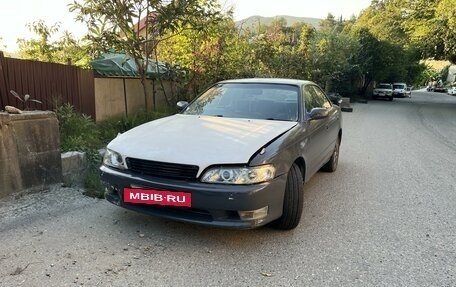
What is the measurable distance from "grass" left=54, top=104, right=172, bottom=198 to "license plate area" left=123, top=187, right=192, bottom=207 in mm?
1289

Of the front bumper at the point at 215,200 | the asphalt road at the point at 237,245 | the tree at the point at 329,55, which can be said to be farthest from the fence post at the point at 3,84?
the tree at the point at 329,55

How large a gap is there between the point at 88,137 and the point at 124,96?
3.14 m

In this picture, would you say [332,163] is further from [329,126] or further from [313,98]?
[313,98]

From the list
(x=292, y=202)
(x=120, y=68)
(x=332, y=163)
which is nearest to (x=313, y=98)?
(x=332, y=163)

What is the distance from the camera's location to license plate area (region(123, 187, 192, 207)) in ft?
9.87

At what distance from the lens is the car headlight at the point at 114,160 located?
3.35 m

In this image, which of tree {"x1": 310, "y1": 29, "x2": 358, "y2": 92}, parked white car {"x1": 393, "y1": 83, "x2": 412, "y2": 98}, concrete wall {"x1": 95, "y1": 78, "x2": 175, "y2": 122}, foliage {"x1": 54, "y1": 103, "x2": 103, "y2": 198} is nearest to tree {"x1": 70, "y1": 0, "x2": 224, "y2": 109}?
concrete wall {"x1": 95, "y1": 78, "x2": 175, "y2": 122}

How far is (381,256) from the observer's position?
3148 millimetres

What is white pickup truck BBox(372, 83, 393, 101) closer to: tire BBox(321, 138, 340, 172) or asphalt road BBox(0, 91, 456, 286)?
tire BBox(321, 138, 340, 172)

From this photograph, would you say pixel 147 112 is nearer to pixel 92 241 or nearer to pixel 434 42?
pixel 92 241

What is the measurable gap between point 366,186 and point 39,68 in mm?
5237

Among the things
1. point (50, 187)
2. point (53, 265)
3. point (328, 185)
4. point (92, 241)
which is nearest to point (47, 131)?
point (50, 187)

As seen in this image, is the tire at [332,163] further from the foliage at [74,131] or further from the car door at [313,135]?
the foliage at [74,131]

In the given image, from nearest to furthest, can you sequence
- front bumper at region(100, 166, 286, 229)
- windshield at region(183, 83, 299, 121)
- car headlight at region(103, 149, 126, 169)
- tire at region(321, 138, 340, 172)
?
front bumper at region(100, 166, 286, 229) → car headlight at region(103, 149, 126, 169) → windshield at region(183, 83, 299, 121) → tire at region(321, 138, 340, 172)
